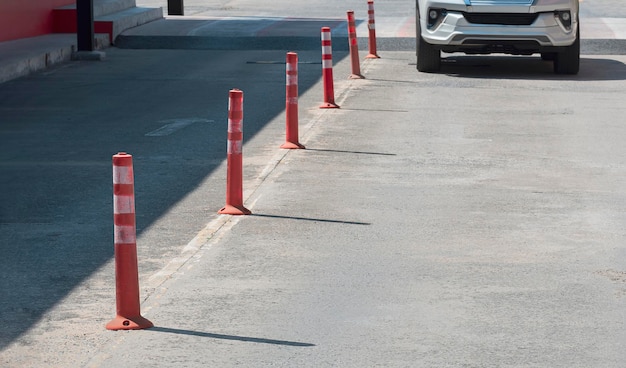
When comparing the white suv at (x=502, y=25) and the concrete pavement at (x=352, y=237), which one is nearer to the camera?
the concrete pavement at (x=352, y=237)

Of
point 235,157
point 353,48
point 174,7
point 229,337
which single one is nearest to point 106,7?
point 174,7

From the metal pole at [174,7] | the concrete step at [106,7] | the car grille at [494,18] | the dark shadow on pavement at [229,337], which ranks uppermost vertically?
the car grille at [494,18]

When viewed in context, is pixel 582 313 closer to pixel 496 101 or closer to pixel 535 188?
pixel 535 188

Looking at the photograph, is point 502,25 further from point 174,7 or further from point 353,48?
point 174,7

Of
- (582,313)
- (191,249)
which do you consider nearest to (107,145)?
(191,249)

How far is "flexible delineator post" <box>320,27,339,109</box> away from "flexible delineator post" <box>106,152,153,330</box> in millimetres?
9808

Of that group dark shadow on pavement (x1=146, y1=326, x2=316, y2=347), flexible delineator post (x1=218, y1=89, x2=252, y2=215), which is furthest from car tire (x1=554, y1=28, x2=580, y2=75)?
dark shadow on pavement (x1=146, y1=326, x2=316, y2=347)

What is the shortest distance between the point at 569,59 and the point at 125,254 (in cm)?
1560

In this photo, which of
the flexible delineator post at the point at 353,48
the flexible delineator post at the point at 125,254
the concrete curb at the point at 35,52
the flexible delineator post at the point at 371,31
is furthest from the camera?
the flexible delineator post at the point at 371,31

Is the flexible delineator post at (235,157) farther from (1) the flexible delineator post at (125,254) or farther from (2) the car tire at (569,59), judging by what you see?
(2) the car tire at (569,59)

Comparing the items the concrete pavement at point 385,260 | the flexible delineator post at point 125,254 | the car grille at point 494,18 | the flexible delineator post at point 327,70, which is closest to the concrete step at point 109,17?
the car grille at point 494,18

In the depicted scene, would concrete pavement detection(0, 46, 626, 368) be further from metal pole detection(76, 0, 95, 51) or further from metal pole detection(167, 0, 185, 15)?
metal pole detection(167, 0, 185, 15)

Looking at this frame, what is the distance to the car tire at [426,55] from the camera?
71.8ft

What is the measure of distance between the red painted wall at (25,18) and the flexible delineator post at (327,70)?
367 inches
